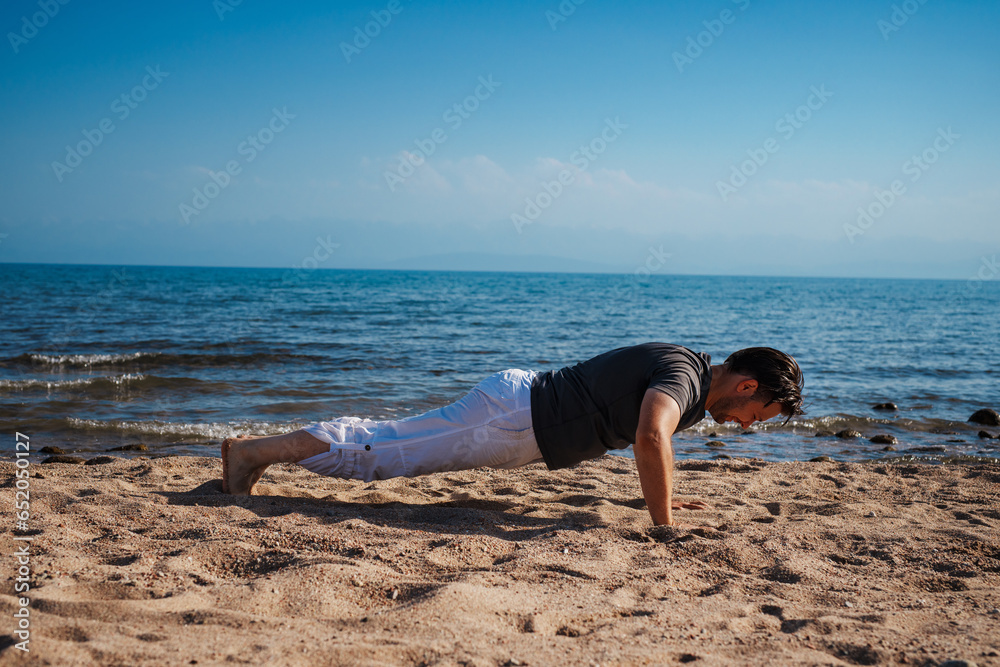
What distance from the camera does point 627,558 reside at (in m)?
3.16

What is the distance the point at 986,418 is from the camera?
27.9 feet

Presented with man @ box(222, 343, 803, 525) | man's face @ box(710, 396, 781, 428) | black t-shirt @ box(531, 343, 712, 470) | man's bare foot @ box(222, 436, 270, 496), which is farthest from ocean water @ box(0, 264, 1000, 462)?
black t-shirt @ box(531, 343, 712, 470)

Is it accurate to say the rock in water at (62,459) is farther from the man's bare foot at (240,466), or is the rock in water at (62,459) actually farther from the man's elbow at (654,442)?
the man's elbow at (654,442)

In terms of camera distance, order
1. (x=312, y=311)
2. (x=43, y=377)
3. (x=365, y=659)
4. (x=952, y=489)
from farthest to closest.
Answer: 1. (x=312, y=311)
2. (x=43, y=377)
3. (x=952, y=489)
4. (x=365, y=659)

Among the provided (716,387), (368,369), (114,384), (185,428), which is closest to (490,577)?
(716,387)

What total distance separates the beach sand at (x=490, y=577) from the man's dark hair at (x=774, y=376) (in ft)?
2.43

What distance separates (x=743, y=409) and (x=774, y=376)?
266 mm

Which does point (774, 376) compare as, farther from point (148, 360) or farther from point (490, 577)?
point (148, 360)

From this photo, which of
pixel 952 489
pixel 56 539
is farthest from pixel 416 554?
pixel 952 489

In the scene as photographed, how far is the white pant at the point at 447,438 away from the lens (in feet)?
12.1

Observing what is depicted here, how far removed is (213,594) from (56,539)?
114 centimetres

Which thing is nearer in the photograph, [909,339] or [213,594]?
[213,594]

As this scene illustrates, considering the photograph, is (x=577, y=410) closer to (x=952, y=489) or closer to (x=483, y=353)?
(x=952, y=489)

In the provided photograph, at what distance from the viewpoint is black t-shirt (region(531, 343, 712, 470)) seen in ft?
11.6
